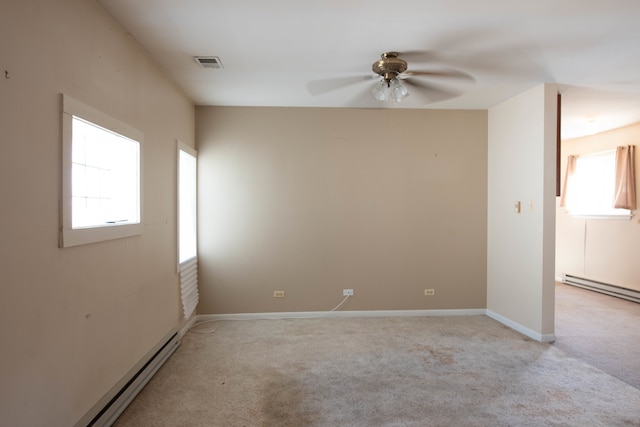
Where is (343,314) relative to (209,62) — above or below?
below

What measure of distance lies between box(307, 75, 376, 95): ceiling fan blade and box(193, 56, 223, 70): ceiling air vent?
2.95ft

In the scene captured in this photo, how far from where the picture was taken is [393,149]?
162 inches

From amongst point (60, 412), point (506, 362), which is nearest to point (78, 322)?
point (60, 412)

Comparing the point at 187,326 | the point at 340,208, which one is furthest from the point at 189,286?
the point at 340,208

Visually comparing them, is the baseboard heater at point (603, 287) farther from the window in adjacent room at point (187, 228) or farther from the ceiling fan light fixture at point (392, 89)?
the window in adjacent room at point (187, 228)

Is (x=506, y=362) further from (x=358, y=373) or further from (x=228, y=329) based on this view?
(x=228, y=329)

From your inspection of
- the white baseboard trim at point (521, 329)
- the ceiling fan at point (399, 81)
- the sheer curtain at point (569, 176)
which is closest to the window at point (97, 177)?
the ceiling fan at point (399, 81)

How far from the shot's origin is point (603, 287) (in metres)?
5.15

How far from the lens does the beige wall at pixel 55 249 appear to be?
1384 mm

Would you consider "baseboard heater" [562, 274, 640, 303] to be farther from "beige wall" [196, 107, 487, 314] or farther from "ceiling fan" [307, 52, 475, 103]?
"ceiling fan" [307, 52, 475, 103]

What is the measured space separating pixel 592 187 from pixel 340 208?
4.53 meters

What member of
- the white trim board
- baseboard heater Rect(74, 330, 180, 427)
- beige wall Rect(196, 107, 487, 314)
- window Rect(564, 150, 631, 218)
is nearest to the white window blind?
beige wall Rect(196, 107, 487, 314)

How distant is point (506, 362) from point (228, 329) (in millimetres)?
2766

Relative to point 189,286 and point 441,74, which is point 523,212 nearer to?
point 441,74
